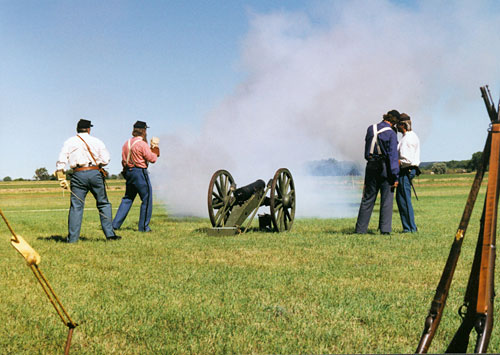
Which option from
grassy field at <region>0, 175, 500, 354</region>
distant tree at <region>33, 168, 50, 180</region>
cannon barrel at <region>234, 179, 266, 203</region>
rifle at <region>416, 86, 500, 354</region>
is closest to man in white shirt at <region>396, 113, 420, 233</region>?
grassy field at <region>0, 175, 500, 354</region>

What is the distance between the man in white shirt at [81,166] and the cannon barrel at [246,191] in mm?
2365

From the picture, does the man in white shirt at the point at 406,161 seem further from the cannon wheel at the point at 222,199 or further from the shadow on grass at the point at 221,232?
the cannon wheel at the point at 222,199

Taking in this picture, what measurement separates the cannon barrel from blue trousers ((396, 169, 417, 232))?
2.44 meters

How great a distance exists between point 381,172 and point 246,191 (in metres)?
2.37

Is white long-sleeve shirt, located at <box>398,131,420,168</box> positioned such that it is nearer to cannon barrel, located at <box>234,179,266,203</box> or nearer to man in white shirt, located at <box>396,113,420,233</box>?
man in white shirt, located at <box>396,113,420,233</box>

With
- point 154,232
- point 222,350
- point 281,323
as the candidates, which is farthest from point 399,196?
point 222,350

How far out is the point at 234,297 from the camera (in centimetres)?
411

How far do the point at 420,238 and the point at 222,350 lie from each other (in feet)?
18.1

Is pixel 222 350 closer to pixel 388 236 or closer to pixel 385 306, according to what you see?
pixel 385 306

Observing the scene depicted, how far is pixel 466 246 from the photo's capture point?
700cm

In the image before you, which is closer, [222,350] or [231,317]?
[222,350]

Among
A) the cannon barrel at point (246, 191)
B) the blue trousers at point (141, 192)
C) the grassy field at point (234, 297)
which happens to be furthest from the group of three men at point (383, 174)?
the blue trousers at point (141, 192)

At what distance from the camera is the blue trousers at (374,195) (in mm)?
8398

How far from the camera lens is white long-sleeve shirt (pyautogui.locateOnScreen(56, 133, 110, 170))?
25.6 feet
